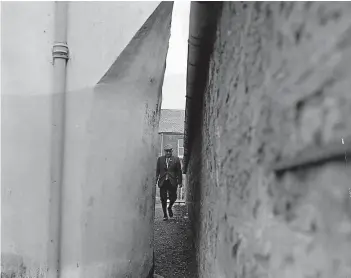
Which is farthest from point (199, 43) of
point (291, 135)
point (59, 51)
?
point (291, 135)

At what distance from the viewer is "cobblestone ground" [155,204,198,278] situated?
4172mm

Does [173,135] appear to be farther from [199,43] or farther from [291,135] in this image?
[291,135]

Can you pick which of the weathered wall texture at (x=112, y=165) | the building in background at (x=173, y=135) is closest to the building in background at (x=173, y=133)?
the building in background at (x=173, y=135)

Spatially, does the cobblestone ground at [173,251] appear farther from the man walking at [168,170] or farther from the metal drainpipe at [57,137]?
the metal drainpipe at [57,137]

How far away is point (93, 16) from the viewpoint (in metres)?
2.87

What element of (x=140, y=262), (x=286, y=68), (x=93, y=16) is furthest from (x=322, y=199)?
(x=140, y=262)

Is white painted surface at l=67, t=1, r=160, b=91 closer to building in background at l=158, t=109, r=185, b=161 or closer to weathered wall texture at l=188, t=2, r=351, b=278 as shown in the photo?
weathered wall texture at l=188, t=2, r=351, b=278

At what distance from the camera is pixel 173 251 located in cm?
523

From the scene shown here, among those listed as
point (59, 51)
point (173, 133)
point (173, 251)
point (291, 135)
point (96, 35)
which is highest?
point (173, 133)

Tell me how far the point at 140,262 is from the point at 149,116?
152 cm

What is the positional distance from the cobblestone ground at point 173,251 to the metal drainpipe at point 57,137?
1737mm

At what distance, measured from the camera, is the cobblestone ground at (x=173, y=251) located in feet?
13.7

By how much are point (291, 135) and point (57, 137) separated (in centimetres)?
232

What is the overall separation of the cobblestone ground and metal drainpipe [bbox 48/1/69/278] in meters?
1.74
